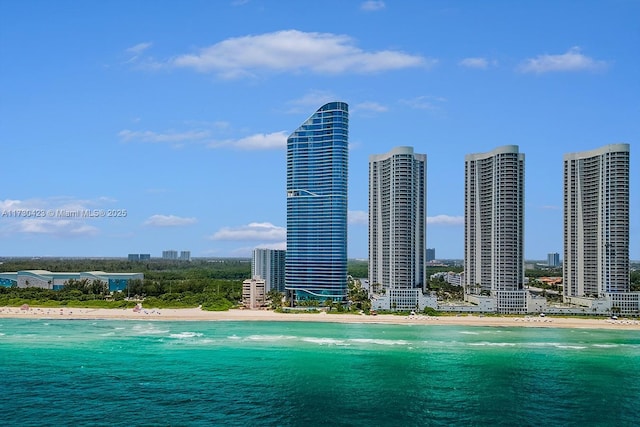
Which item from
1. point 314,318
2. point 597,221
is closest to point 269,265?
point 314,318

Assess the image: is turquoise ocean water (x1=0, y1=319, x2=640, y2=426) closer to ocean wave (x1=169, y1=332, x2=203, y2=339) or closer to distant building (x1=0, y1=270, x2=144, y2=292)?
ocean wave (x1=169, y1=332, x2=203, y2=339)

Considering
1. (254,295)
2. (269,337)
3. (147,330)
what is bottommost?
(147,330)

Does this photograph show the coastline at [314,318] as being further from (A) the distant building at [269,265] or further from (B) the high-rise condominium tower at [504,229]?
(A) the distant building at [269,265]

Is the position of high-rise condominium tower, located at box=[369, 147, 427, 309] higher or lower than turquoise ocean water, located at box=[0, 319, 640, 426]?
higher

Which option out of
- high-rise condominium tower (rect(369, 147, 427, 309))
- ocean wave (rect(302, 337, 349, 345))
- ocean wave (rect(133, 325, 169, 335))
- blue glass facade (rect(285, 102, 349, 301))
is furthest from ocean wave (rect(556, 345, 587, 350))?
ocean wave (rect(133, 325, 169, 335))

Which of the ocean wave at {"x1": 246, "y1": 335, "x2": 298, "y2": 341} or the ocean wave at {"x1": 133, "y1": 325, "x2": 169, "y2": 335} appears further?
the ocean wave at {"x1": 133, "y1": 325, "x2": 169, "y2": 335}

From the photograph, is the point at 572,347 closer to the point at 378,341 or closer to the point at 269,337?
the point at 378,341

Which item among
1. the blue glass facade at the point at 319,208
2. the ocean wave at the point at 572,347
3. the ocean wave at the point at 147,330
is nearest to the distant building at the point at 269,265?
the blue glass facade at the point at 319,208
